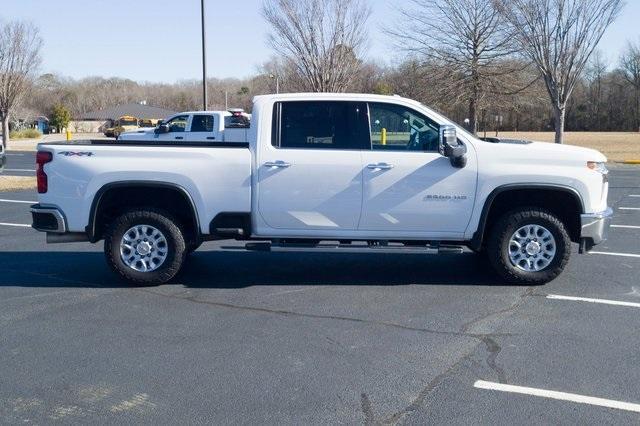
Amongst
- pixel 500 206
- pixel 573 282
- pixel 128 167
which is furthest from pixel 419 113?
pixel 128 167

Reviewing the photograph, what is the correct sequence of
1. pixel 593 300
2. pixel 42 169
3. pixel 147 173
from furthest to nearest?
pixel 42 169 < pixel 147 173 < pixel 593 300

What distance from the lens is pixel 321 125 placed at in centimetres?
803

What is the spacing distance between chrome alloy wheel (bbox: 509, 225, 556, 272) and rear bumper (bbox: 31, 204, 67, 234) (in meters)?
4.75

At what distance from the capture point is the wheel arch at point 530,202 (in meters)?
7.79

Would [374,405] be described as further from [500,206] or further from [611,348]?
[500,206]

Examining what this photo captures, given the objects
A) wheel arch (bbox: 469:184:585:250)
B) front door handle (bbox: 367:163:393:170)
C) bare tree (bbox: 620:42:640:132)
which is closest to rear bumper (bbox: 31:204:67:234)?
front door handle (bbox: 367:163:393:170)

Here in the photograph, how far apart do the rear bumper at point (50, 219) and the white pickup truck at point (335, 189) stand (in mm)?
14

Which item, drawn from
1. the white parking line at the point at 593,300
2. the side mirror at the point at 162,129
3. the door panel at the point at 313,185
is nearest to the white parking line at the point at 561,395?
the white parking line at the point at 593,300

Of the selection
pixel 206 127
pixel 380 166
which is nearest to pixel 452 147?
pixel 380 166

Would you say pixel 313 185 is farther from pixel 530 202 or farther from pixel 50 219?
pixel 50 219

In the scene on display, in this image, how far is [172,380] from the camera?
5227 mm

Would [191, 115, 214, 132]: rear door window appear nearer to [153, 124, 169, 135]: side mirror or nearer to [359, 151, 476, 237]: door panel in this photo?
[153, 124, 169, 135]: side mirror

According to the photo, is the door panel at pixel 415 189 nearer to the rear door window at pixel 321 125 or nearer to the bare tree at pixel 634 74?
the rear door window at pixel 321 125

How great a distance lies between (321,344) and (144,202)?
3099 mm
